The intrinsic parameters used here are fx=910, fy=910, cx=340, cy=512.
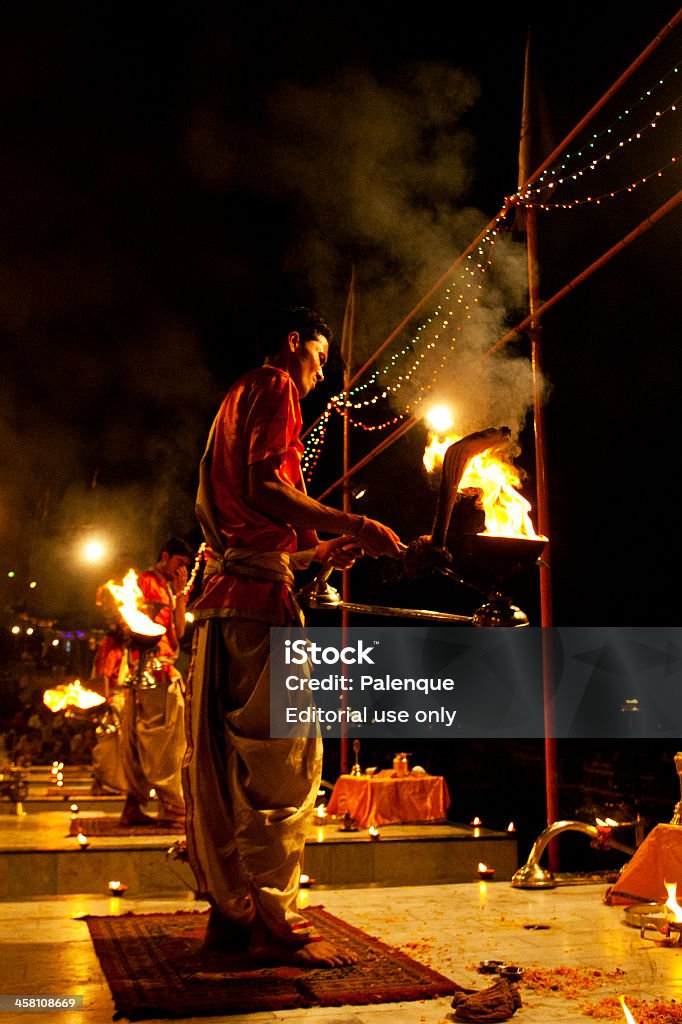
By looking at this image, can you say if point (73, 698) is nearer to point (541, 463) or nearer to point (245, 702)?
point (541, 463)

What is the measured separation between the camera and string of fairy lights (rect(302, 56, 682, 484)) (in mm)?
6215

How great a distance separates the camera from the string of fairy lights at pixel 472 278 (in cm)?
621

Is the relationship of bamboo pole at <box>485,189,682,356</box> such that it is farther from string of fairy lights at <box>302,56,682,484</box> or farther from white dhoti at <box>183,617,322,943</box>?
white dhoti at <box>183,617,322,943</box>

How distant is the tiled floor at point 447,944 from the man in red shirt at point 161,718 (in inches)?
91.1

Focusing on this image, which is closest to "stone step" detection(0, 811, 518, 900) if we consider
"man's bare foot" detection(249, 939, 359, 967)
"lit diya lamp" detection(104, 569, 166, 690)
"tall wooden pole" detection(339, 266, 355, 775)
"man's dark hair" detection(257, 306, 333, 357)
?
"lit diya lamp" detection(104, 569, 166, 690)

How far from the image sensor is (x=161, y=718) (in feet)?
26.1

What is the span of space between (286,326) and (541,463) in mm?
3751

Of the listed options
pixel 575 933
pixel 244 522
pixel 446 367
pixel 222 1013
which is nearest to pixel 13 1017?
pixel 222 1013

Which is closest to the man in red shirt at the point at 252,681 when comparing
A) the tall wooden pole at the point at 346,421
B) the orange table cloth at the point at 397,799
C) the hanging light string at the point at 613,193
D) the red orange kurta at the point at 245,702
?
the red orange kurta at the point at 245,702

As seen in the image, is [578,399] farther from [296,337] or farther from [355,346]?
[296,337]

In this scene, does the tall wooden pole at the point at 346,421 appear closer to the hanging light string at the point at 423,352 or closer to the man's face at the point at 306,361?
the hanging light string at the point at 423,352

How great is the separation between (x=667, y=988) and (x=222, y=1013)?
1.55m

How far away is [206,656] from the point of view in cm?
348

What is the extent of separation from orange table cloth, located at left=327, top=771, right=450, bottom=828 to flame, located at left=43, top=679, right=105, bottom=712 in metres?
4.32
